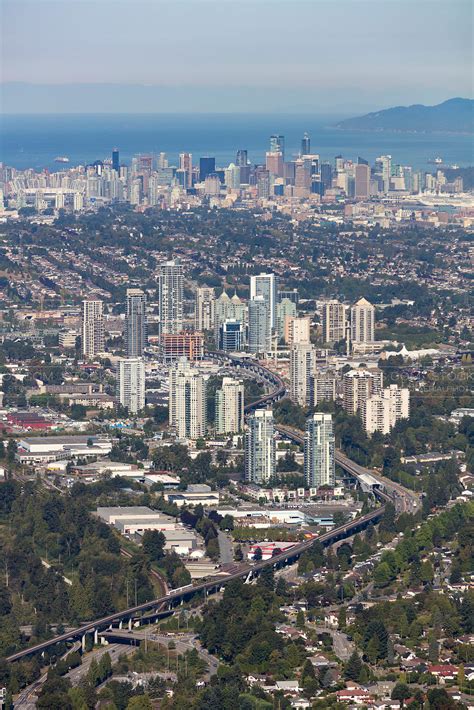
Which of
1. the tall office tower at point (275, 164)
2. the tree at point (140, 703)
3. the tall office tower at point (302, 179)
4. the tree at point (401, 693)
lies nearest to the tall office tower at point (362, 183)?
the tall office tower at point (302, 179)

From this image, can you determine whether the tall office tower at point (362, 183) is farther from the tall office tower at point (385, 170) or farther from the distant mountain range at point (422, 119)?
the distant mountain range at point (422, 119)

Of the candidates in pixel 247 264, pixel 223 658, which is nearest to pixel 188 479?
pixel 223 658

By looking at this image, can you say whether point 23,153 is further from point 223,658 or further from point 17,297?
point 223,658

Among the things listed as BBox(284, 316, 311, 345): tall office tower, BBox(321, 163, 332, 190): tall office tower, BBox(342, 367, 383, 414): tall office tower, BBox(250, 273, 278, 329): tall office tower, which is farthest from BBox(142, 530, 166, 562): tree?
BBox(321, 163, 332, 190): tall office tower

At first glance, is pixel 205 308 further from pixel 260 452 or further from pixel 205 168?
pixel 205 168

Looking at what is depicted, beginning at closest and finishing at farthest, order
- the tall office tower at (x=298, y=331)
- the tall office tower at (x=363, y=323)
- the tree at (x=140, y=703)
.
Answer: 1. the tree at (x=140, y=703)
2. the tall office tower at (x=298, y=331)
3. the tall office tower at (x=363, y=323)

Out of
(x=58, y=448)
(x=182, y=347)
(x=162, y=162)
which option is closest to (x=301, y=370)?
(x=182, y=347)
